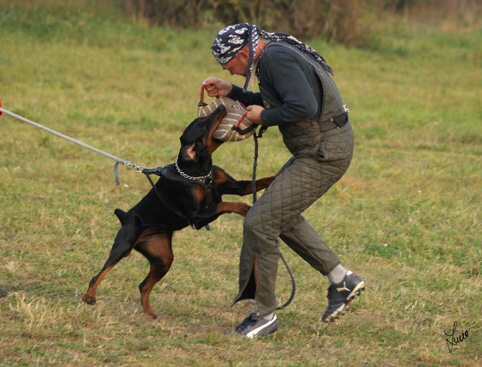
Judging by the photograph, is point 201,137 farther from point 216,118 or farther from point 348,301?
point 348,301

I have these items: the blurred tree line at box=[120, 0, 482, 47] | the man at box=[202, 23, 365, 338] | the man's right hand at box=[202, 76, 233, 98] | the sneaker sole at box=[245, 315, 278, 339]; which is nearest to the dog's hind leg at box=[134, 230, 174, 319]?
the man at box=[202, 23, 365, 338]

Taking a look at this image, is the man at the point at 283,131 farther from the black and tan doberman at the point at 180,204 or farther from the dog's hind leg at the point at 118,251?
the dog's hind leg at the point at 118,251

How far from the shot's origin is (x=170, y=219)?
4.66 m

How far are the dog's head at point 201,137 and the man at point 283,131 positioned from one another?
23 centimetres

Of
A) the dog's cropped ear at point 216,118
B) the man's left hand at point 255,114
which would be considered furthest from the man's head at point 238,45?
the dog's cropped ear at point 216,118

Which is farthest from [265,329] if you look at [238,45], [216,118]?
[238,45]

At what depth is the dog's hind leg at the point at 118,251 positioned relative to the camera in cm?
Answer: 454

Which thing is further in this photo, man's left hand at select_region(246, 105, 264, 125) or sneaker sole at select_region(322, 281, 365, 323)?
sneaker sole at select_region(322, 281, 365, 323)

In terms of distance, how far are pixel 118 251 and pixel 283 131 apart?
1145 millimetres

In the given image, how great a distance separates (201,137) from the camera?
14.5ft

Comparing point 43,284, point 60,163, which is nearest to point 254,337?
point 43,284

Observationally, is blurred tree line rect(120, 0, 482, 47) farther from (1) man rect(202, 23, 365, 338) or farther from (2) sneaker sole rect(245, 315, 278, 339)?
(2) sneaker sole rect(245, 315, 278, 339)

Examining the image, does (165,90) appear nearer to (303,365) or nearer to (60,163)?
(60,163)

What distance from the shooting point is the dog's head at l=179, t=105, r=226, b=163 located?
14.5ft
